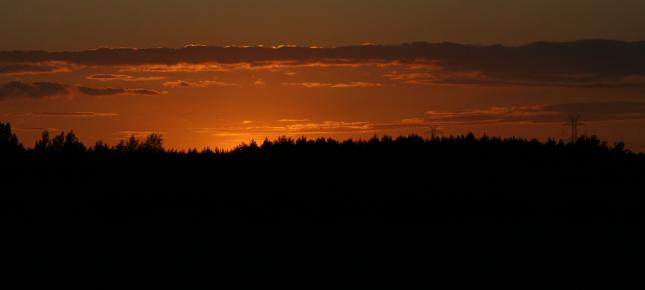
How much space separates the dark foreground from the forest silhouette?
0.07m

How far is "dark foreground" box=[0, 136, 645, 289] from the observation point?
2708 cm

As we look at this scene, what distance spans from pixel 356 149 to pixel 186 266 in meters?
11.3

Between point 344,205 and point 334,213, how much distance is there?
54cm

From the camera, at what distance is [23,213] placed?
32.8 metres

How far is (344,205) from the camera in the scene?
31734mm

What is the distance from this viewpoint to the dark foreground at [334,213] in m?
27.1

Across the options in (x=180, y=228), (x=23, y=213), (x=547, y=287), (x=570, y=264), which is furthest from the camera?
(x=23, y=213)

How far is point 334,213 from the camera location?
31.3 m

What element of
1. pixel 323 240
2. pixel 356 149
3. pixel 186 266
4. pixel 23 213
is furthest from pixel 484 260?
pixel 23 213

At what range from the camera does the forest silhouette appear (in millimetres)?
27844

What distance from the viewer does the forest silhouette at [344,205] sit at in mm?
27844

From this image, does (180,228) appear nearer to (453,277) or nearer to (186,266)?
(186,266)

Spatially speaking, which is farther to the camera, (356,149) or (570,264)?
(356,149)

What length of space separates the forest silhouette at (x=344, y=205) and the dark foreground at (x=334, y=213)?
7cm
